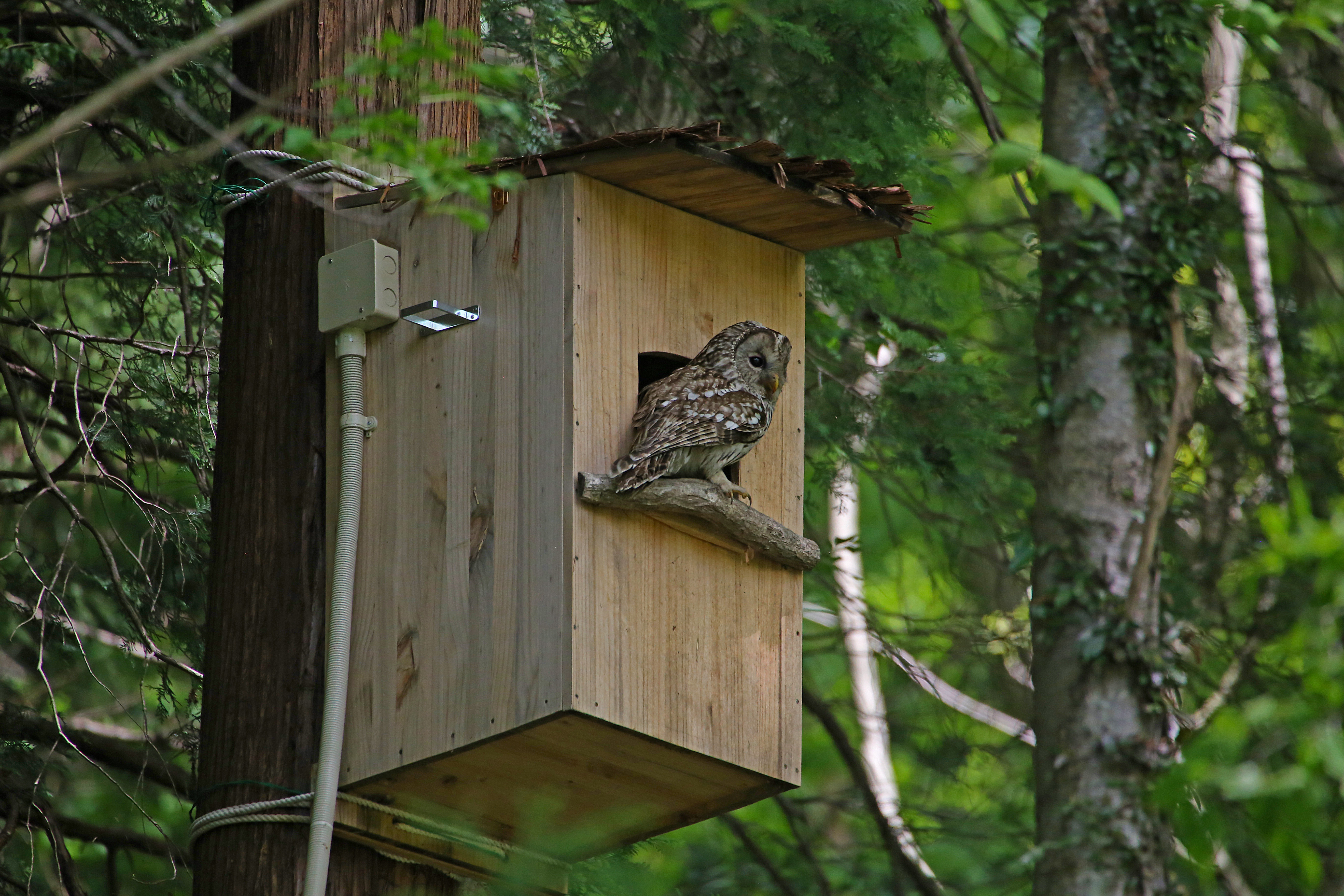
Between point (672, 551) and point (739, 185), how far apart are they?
2.62 ft

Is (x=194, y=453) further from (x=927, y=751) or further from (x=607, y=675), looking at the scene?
(x=927, y=751)

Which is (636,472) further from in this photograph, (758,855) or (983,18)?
(758,855)

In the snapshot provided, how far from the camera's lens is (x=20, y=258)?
239 inches

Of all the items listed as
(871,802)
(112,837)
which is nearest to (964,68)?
(871,802)

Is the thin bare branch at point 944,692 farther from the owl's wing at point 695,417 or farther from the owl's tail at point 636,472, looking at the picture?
the owl's tail at point 636,472

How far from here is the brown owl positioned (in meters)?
3.48

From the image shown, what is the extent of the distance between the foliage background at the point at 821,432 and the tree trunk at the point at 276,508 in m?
0.40

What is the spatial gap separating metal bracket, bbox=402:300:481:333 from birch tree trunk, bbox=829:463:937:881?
88.6 inches

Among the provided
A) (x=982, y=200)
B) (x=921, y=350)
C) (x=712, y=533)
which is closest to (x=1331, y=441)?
(x=921, y=350)

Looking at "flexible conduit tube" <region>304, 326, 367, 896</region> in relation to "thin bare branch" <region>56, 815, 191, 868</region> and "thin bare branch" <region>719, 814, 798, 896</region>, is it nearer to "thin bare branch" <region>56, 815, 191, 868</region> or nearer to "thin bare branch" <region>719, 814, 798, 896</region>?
"thin bare branch" <region>56, 815, 191, 868</region>

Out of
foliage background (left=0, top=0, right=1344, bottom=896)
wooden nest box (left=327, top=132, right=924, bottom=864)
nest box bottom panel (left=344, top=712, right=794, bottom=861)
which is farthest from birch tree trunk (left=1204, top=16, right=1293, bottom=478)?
nest box bottom panel (left=344, top=712, right=794, bottom=861)

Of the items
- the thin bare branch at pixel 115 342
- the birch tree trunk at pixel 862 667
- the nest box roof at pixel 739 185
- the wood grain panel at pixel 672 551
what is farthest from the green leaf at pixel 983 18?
the birch tree trunk at pixel 862 667

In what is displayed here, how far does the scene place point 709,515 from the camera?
3.58 m

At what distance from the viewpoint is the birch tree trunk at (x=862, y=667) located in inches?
235
